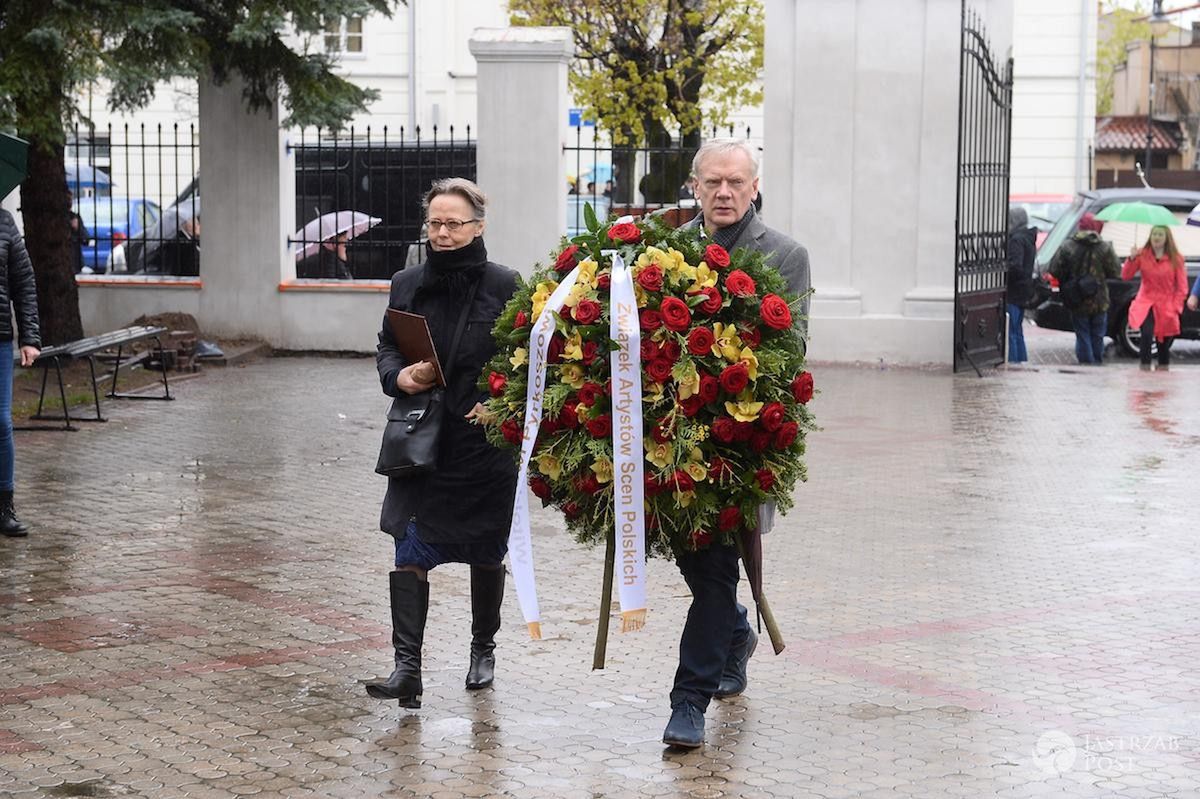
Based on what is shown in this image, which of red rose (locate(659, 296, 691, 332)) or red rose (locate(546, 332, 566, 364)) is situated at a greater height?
red rose (locate(659, 296, 691, 332))

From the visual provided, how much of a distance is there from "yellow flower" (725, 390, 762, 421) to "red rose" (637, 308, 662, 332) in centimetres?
32

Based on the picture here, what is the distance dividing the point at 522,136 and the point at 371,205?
1890 millimetres

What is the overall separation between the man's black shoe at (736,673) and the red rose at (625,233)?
61.7 inches

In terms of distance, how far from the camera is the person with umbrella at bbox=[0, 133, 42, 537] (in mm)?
8695

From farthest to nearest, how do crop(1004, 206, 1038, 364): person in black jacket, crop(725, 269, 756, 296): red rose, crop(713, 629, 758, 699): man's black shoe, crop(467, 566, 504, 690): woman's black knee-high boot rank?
1. crop(1004, 206, 1038, 364): person in black jacket
2. crop(467, 566, 504, 690): woman's black knee-high boot
3. crop(713, 629, 758, 699): man's black shoe
4. crop(725, 269, 756, 296): red rose

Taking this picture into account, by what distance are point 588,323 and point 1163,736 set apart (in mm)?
2323

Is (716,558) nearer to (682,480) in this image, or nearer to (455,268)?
(682,480)

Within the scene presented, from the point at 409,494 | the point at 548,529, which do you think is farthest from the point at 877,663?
the point at 548,529

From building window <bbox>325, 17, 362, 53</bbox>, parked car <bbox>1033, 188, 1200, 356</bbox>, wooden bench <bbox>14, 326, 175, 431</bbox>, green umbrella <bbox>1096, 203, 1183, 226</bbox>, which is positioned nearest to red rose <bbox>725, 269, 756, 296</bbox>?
wooden bench <bbox>14, 326, 175, 431</bbox>

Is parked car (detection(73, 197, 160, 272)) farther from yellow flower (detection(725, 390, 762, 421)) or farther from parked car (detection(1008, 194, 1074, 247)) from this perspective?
parked car (detection(1008, 194, 1074, 247))

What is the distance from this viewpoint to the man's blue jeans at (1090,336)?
1816cm

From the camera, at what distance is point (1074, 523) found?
372 inches

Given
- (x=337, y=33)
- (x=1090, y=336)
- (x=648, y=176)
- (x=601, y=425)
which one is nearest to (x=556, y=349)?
(x=601, y=425)

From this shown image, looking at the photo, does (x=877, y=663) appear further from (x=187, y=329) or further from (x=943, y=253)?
(x=187, y=329)
